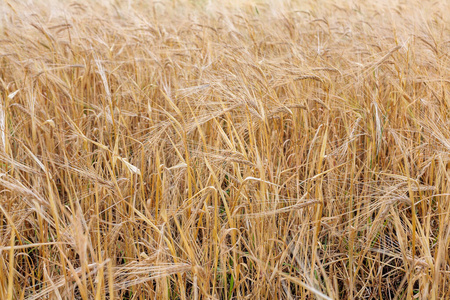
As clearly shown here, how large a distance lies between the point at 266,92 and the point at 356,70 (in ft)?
1.47

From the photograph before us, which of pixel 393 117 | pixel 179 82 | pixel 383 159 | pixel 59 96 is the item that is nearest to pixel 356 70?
pixel 393 117

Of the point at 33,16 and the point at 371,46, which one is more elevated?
the point at 33,16

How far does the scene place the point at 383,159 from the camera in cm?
130

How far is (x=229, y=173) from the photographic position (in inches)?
52.2

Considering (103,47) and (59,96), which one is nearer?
(59,96)

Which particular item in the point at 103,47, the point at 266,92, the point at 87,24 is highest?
the point at 87,24

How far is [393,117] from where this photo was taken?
1.38 metres

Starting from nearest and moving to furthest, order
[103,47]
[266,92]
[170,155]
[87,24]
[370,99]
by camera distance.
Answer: [266,92] → [170,155] → [370,99] → [103,47] → [87,24]

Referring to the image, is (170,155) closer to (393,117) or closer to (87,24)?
(393,117)

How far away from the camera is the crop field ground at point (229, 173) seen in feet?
2.77

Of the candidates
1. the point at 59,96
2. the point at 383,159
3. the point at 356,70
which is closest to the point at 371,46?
the point at 356,70

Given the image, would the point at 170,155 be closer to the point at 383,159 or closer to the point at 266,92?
the point at 266,92

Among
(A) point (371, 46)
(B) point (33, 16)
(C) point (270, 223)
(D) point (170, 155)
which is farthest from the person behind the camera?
(B) point (33, 16)

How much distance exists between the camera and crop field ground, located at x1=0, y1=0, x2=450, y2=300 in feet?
2.77
